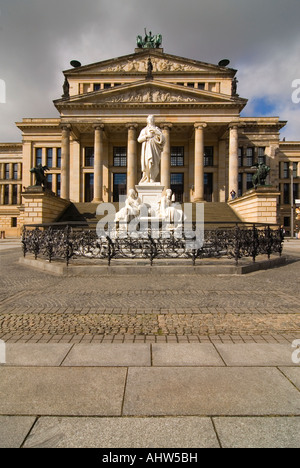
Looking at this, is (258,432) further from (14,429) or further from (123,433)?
(14,429)

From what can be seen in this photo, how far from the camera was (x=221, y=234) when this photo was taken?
35.5ft

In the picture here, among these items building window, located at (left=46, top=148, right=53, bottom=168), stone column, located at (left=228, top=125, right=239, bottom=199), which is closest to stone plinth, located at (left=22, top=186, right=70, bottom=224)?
building window, located at (left=46, top=148, right=53, bottom=168)

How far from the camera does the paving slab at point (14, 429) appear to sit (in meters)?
1.87

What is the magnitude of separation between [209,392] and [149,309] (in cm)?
282

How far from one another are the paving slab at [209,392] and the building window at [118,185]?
4258cm

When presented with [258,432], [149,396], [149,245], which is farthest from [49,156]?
[258,432]

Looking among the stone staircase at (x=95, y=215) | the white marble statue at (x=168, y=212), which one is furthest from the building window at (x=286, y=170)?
the white marble statue at (x=168, y=212)

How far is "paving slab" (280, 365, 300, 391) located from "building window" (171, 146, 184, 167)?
146ft

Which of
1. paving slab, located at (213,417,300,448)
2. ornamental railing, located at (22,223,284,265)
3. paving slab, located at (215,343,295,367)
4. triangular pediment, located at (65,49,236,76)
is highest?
triangular pediment, located at (65,49,236,76)

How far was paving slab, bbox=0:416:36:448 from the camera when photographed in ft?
6.12

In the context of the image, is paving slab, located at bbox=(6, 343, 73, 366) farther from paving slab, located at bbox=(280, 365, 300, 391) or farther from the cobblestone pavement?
paving slab, located at bbox=(280, 365, 300, 391)

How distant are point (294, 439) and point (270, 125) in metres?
50.9

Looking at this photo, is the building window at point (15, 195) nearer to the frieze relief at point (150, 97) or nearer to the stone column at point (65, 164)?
the stone column at point (65, 164)

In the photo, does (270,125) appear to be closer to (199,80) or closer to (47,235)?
(199,80)
